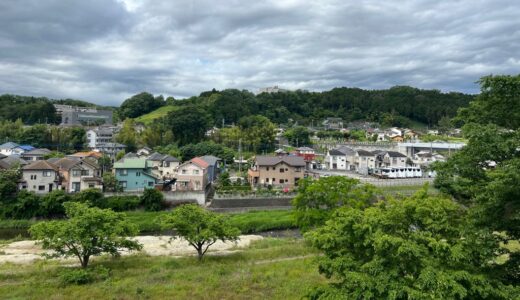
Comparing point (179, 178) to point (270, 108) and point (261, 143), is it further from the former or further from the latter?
point (270, 108)

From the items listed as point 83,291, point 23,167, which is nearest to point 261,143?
point 23,167

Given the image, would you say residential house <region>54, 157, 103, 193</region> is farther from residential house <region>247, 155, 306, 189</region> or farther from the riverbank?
residential house <region>247, 155, 306, 189</region>

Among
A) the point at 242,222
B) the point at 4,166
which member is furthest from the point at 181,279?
the point at 4,166

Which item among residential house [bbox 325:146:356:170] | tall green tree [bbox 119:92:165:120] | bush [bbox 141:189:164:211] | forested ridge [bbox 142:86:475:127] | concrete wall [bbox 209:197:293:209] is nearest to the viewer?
bush [bbox 141:189:164:211]

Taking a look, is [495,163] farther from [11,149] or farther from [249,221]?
[11,149]

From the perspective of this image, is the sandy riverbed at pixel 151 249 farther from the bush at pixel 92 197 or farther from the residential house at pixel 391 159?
the residential house at pixel 391 159

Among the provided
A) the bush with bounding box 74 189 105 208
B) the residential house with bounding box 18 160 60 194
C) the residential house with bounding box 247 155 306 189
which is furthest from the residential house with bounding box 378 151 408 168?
the residential house with bounding box 18 160 60 194

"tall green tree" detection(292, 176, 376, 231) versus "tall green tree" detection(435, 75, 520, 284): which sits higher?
"tall green tree" detection(435, 75, 520, 284)
